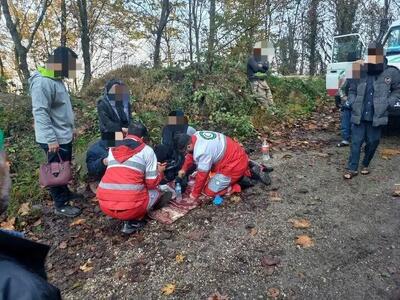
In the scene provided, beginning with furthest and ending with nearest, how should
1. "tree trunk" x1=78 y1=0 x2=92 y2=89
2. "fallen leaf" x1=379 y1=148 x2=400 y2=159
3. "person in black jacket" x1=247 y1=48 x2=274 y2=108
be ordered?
"tree trunk" x1=78 y1=0 x2=92 y2=89
"person in black jacket" x1=247 y1=48 x2=274 y2=108
"fallen leaf" x1=379 y1=148 x2=400 y2=159

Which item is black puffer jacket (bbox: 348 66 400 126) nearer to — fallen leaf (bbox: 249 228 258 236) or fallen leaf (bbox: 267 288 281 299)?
fallen leaf (bbox: 249 228 258 236)

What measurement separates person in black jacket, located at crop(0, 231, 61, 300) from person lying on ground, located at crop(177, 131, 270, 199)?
10.5 feet

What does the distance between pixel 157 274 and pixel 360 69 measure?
12.9 ft

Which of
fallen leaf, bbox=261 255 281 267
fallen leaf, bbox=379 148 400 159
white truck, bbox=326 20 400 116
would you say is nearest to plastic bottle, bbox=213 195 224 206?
fallen leaf, bbox=261 255 281 267

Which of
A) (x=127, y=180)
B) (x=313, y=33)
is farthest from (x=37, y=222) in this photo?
(x=313, y=33)

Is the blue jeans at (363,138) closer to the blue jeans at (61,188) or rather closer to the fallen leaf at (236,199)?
the fallen leaf at (236,199)

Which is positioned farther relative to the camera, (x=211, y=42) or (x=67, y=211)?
(x=211, y=42)

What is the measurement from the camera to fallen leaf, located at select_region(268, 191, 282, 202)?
14.7ft

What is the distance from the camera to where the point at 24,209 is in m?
4.65

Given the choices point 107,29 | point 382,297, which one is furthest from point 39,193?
point 107,29

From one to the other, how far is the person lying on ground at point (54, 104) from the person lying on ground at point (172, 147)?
1411 millimetres

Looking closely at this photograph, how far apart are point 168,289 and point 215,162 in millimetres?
1835

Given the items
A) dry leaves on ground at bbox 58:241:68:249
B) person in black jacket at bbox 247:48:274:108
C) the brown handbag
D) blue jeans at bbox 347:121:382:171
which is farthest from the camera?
person in black jacket at bbox 247:48:274:108

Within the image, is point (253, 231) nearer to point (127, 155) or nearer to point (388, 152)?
point (127, 155)
